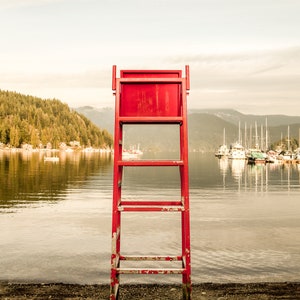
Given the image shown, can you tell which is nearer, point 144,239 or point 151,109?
point 151,109

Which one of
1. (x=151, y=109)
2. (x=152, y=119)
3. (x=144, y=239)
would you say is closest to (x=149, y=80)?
(x=151, y=109)

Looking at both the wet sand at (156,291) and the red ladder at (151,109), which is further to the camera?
the wet sand at (156,291)

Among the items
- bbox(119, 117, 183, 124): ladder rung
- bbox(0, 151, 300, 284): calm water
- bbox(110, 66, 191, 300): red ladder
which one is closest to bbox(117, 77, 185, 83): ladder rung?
bbox(110, 66, 191, 300): red ladder

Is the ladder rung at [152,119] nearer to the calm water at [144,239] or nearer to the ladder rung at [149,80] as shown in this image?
the ladder rung at [149,80]

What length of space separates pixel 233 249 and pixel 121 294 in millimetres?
9880

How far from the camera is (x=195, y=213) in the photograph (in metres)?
32.3

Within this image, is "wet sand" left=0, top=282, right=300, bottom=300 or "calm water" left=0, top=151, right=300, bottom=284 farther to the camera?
"calm water" left=0, top=151, right=300, bottom=284

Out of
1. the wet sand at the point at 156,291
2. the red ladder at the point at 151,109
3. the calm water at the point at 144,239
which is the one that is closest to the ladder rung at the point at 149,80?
the red ladder at the point at 151,109

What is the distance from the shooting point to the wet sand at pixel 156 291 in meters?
9.55

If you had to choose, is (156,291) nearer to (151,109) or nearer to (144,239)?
(151,109)

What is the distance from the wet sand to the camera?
9555 millimetres

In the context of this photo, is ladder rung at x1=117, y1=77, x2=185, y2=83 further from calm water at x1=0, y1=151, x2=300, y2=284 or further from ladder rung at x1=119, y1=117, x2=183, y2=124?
calm water at x1=0, y1=151, x2=300, y2=284

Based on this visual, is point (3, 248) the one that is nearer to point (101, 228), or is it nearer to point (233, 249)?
point (101, 228)

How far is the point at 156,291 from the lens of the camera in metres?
10.1
